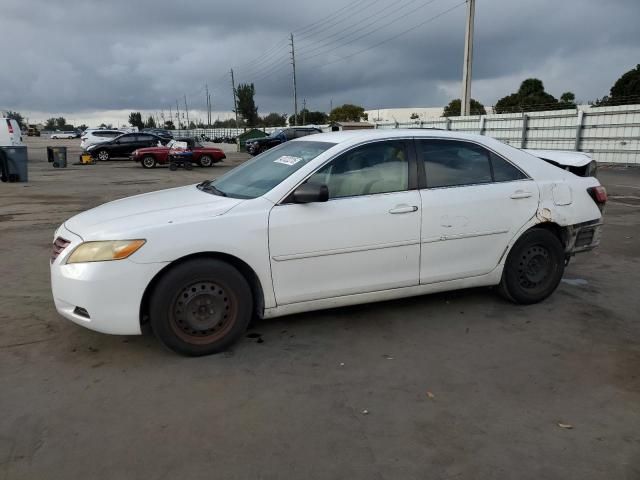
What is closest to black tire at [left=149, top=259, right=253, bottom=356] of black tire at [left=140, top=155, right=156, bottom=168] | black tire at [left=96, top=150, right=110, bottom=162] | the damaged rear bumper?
the damaged rear bumper

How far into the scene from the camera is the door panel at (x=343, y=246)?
11.9ft

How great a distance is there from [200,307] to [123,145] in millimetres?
26140

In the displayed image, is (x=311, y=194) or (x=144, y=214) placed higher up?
(x=311, y=194)

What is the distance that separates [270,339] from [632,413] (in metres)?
2.43

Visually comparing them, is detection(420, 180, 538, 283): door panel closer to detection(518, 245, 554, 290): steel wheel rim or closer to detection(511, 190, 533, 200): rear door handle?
detection(511, 190, 533, 200): rear door handle

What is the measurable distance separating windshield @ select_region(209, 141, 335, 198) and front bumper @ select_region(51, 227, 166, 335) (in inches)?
38.8

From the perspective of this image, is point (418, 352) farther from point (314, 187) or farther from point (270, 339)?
point (314, 187)

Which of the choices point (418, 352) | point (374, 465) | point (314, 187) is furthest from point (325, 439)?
point (314, 187)

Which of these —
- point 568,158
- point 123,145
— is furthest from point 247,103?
point 568,158

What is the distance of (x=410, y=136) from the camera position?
4191mm

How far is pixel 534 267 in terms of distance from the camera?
→ 453 cm

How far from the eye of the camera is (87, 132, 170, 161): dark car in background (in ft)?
87.8

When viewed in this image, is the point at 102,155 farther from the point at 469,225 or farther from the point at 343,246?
the point at 469,225

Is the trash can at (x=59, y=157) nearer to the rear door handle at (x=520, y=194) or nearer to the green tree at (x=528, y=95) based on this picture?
the rear door handle at (x=520, y=194)
